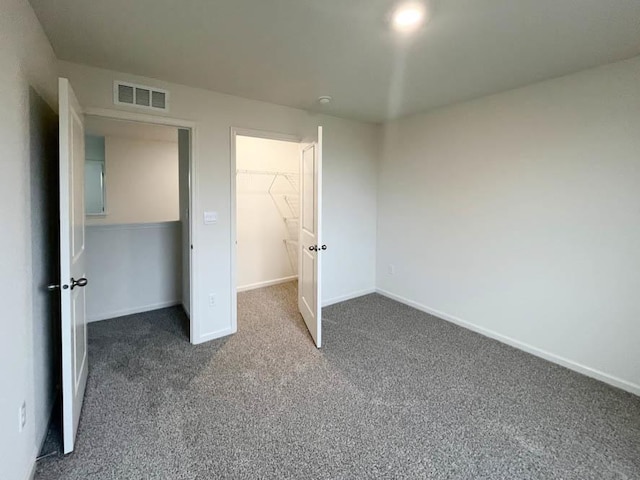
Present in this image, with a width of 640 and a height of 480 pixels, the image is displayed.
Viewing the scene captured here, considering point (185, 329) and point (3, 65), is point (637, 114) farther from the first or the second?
point (185, 329)

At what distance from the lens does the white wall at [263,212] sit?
4910 millimetres

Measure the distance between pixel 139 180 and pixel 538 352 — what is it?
600 cm

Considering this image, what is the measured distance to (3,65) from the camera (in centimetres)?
136

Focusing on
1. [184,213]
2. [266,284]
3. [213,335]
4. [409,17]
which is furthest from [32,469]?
[266,284]

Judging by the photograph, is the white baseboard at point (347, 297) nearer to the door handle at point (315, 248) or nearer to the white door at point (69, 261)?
the door handle at point (315, 248)

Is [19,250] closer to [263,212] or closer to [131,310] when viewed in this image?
[131,310]

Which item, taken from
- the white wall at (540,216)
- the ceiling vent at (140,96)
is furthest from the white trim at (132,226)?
the white wall at (540,216)

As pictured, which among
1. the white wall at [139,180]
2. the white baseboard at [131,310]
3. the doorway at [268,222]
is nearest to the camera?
the white baseboard at [131,310]

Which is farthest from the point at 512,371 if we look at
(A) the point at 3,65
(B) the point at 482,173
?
(A) the point at 3,65

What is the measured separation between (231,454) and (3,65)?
7.05 feet

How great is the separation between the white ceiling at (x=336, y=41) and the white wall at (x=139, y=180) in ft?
10.1

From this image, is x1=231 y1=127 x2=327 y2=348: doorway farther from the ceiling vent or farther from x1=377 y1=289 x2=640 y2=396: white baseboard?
x1=377 y1=289 x2=640 y2=396: white baseboard

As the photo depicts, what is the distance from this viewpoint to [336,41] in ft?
6.93

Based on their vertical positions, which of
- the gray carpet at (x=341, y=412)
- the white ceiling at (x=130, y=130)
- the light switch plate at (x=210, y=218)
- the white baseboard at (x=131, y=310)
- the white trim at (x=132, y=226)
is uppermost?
the white ceiling at (x=130, y=130)
